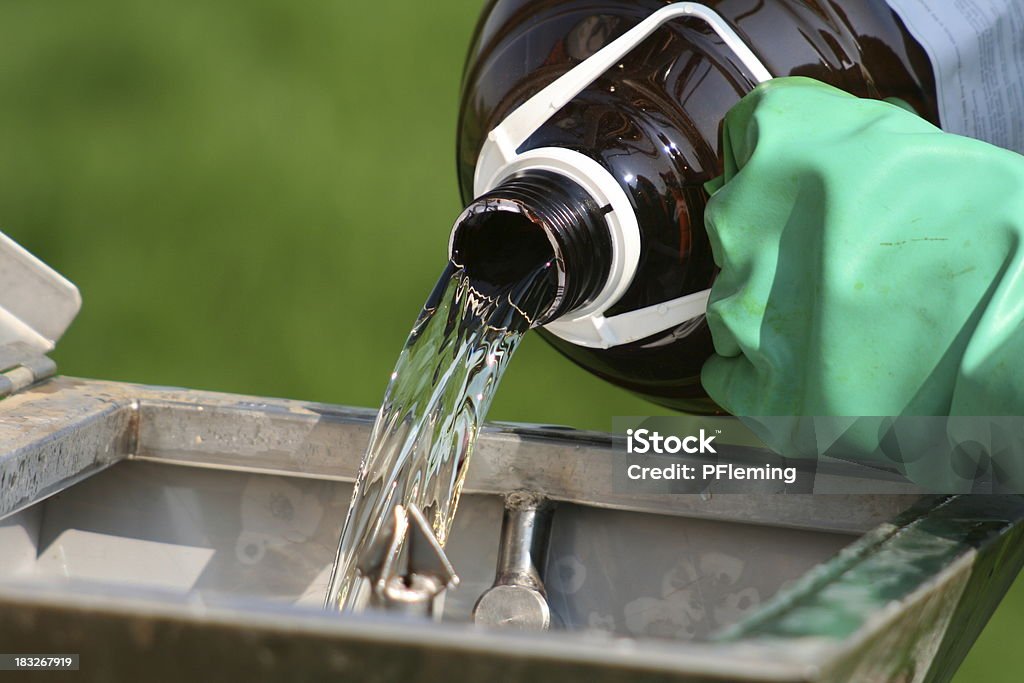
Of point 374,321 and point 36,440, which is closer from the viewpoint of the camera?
point 36,440

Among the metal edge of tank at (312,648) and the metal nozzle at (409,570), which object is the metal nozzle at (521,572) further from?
the metal edge of tank at (312,648)

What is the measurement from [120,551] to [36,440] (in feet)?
→ 0.39

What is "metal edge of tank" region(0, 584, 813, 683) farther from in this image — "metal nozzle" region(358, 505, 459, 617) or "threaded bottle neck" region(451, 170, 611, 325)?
"threaded bottle neck" region(451, 170, 611, 325)

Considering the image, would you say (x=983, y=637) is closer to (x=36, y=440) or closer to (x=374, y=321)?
(x=374, y=321)

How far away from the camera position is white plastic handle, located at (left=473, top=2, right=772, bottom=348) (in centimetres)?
62

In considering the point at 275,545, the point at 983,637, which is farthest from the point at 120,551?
the point at 983,637

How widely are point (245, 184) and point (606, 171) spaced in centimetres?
118

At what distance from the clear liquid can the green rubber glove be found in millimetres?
108

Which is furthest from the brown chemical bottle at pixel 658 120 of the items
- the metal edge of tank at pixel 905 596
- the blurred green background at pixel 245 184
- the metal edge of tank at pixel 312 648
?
the blurred green background at pixel 245 184

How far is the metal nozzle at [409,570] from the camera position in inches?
15.9

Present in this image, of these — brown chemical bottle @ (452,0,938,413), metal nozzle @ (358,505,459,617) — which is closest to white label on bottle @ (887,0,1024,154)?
brown chemical bottle @ (452,0,938,413)

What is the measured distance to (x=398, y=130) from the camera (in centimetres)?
171

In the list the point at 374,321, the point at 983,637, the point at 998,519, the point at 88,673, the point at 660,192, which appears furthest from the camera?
the point at 374,321

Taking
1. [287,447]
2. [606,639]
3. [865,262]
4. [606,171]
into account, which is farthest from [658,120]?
[606,639]
